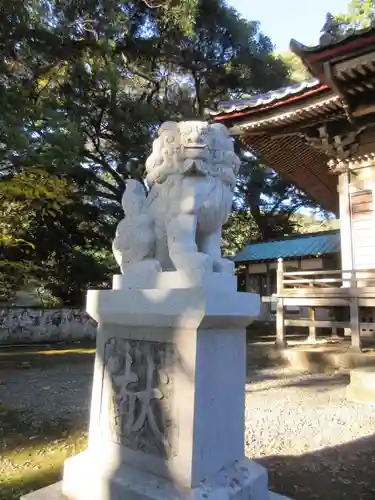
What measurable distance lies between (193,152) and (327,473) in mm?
2627

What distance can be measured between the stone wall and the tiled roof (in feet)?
28.3

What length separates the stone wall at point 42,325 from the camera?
11812mm

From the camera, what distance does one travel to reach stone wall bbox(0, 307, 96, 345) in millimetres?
11812

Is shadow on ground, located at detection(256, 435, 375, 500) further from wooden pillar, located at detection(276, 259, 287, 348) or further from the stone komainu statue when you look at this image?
wooden pillar, located at detection(276, 259, 287, 348)

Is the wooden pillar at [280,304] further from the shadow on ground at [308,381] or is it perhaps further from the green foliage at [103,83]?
the green foliage at [103,83]

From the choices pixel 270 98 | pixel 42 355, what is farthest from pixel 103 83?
pixel 42 355

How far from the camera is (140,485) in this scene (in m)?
1.88

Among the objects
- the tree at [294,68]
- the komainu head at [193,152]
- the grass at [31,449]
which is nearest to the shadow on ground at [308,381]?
the grass at [31,449]

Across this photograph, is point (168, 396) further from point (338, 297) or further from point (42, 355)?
point (42, 355)

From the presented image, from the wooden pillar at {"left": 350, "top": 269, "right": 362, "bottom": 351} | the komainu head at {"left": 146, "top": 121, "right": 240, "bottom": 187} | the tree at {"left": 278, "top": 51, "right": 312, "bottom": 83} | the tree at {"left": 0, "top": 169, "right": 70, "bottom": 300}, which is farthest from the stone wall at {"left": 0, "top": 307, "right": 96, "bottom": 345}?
the tree at {"left": 278, "top": 51, "right": 312, "bottom": 83}

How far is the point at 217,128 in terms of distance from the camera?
220 cm

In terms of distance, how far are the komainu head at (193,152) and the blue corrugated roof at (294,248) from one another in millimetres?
12021

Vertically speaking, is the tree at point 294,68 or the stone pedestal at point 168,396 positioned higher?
the tree at point 294,68

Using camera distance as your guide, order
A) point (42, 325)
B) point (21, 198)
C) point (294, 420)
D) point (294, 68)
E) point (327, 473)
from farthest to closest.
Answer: point (294, 68) → point (42, 325) → point (21, 198) → point (294, 420) → point (327, 473)
